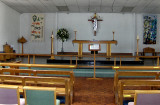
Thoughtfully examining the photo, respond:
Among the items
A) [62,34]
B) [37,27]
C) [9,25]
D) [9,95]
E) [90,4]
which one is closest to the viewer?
[9,95]

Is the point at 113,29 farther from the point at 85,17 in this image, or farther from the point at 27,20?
the point at 27,20

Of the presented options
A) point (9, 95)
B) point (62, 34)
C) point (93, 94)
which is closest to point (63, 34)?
point (62, 34)

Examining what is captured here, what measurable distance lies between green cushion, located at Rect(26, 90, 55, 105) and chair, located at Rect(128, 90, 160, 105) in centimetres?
101

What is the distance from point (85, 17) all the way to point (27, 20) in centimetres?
477

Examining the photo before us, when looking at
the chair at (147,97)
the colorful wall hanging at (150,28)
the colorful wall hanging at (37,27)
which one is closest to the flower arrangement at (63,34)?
the colorful wall hanging at (37,27)

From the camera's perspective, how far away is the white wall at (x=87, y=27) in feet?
41.8

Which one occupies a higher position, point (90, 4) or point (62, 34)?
point (90, 4)

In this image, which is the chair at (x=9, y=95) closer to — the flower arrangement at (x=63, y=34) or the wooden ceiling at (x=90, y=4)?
the wooden ceiling at (x=90, y=4)

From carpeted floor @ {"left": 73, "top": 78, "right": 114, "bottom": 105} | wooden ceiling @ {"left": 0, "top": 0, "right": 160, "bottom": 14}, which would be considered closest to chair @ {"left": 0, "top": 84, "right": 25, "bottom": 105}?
carpeted floor @ {"left": 73, "top": 78, "right": 114, "bottom": 105}

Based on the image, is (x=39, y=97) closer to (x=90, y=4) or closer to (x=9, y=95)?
(x=9, y=95)

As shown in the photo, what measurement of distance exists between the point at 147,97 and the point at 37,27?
1218 centimetres

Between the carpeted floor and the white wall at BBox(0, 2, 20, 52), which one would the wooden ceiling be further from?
the carpeted floor

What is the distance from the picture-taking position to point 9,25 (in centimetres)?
1103

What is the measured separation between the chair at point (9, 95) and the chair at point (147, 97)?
1.44 metres
